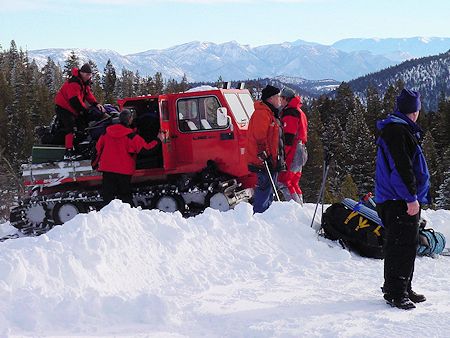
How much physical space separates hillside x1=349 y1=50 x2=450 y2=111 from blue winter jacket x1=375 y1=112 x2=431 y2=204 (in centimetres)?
16795

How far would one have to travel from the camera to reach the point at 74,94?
10.7m

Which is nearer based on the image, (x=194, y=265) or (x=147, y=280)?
(x=147, y=280)

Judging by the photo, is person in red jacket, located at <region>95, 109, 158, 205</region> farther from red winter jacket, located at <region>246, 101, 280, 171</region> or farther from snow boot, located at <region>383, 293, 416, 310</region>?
snow boot, located at <region>383, 293, 416, 310</region>

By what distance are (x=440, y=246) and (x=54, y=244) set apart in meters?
4.76

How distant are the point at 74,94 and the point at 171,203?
2.82 m

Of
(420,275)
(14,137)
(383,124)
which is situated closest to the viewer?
(383,124)

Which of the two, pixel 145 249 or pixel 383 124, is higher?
pixel 383 124

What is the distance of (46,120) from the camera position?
5275 centimetres

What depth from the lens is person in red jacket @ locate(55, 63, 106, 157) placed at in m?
10.7

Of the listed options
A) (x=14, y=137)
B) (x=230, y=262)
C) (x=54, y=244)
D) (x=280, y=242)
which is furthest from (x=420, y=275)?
(x=14, y=137)

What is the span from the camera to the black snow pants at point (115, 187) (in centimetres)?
988

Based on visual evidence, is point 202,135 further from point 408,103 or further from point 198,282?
point 408,103

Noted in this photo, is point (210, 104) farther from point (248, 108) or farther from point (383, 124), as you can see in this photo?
point (383, 124)

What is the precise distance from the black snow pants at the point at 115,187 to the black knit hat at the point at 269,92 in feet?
9.83
